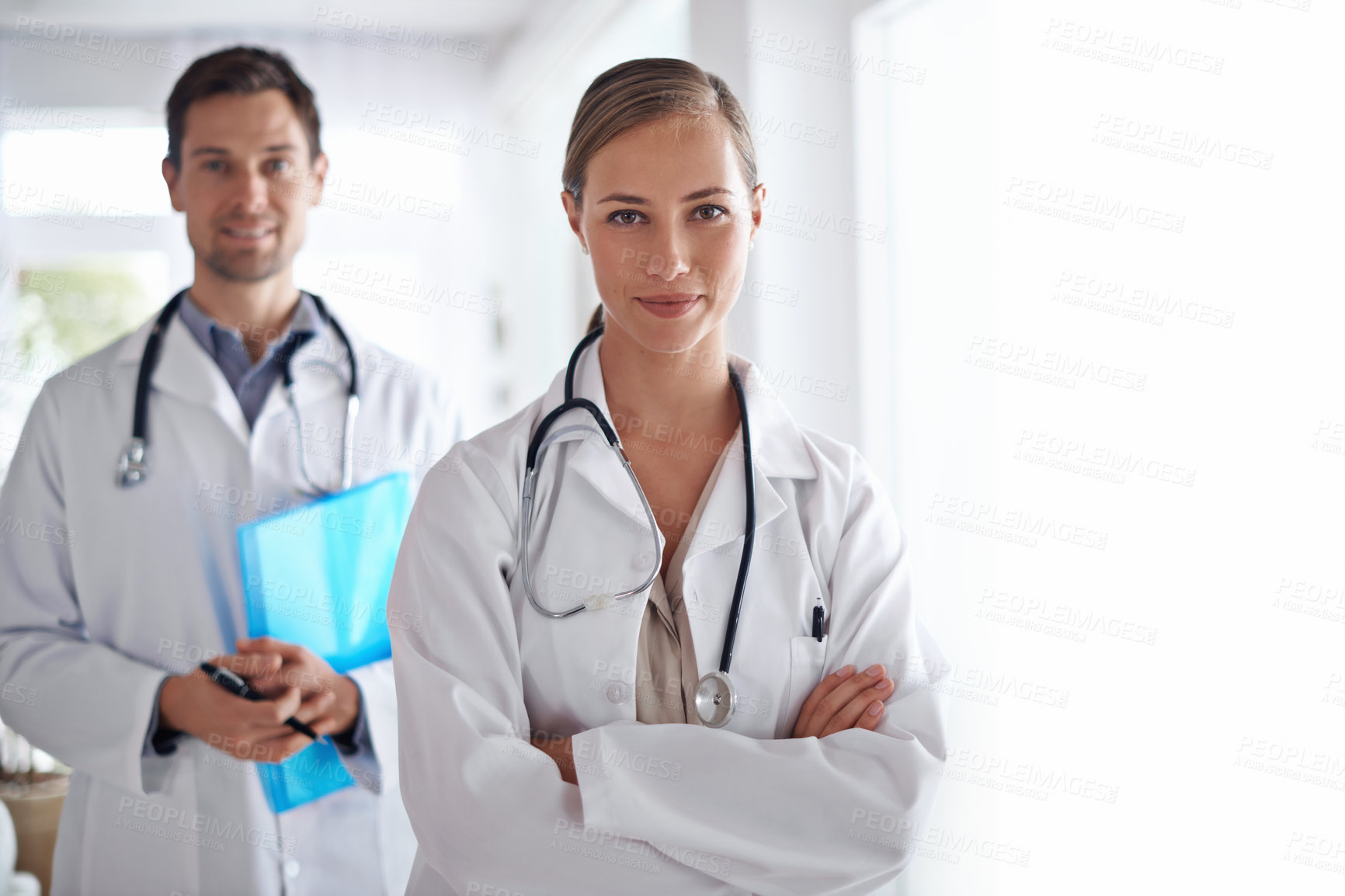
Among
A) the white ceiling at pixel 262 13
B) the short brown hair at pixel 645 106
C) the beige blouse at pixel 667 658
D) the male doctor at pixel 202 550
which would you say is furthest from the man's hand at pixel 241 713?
the white ceiling at pixel 262 13

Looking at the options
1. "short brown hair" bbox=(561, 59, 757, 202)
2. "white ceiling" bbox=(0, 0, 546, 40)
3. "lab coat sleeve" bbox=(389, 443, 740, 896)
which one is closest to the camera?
"lab coat sleeve" bbox=(389, 443, 740, 896)

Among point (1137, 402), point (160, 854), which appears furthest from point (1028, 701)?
point (160, 854)

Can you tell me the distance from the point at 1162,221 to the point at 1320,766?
2.44ft

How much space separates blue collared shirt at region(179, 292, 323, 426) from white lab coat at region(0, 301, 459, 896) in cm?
4

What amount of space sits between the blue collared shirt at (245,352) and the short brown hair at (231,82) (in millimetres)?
293

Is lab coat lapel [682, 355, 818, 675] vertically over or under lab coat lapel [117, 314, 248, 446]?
under

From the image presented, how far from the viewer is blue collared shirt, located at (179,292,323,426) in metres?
1.72

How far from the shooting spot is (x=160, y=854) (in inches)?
62.6

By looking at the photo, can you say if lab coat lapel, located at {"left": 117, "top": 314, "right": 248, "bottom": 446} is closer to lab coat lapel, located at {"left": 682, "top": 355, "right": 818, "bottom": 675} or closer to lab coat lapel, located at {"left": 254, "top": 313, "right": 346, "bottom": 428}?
lab coat lapel, located at {"left": 254, "top": 313, "right": 346, "bottom": 428}

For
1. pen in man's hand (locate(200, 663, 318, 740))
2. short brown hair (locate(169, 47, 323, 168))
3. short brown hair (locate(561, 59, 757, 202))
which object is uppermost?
short brown hair (locate(169, 47, 323, 168))

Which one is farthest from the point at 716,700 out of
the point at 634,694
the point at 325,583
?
the point at 325,583

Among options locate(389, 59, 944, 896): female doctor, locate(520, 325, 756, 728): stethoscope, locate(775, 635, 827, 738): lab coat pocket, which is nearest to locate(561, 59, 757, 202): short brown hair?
locate(389, 59, 944, 896): female doctor

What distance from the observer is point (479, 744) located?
1052 mm

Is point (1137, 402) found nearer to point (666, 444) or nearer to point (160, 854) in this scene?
point (666, 444)
